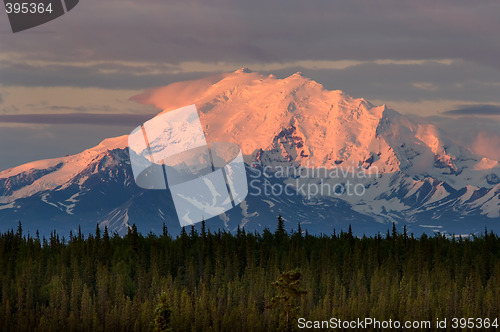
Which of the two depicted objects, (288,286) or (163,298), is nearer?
(288,286)

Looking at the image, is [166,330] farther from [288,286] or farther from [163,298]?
[288,286]

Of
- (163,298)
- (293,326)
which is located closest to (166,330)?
(163,298)

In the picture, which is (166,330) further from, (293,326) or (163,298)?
(293,326)

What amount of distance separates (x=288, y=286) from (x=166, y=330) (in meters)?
33.8

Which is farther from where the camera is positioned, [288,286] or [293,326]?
[293,326]

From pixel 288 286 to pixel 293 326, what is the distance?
672 inches

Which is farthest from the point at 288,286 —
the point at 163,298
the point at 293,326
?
the point at 163,298

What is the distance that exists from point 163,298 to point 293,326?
2677 centimetres

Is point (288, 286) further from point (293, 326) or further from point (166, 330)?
point (166, 330)

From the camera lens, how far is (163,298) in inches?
7854

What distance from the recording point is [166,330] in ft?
655

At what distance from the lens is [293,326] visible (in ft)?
630
